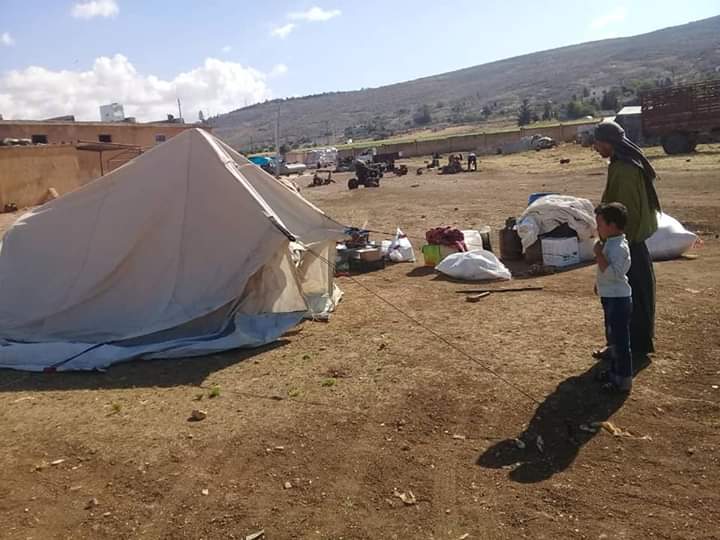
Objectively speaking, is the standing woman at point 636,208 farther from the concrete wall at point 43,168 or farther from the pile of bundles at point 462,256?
the concrete wall at point 43,168

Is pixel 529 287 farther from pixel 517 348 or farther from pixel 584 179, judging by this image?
pixel 584 179

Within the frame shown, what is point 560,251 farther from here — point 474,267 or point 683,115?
point 683,115

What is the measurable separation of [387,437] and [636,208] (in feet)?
8.94

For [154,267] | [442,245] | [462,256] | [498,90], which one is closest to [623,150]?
[462,256]

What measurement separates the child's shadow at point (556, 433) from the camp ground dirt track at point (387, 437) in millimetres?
15

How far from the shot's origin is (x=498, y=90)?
12800 centimetres

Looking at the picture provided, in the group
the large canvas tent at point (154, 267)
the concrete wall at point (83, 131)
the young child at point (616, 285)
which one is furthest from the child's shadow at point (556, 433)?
the concrete wall at point (83, 131)

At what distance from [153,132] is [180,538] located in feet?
141

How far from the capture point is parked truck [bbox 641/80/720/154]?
2716 cm

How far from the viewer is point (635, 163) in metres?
5.46

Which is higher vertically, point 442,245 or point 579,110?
point 579,110

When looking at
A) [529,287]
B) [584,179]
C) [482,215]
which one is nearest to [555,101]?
[584,179]

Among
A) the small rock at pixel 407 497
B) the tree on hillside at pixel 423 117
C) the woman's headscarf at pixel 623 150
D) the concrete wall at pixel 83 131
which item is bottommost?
the small rock at pixel 407 497

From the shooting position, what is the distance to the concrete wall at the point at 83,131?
3659cm
